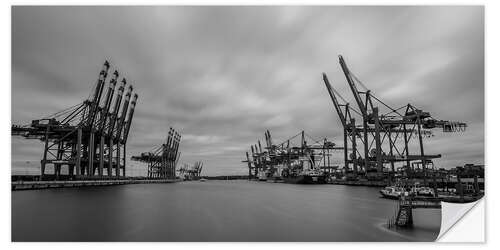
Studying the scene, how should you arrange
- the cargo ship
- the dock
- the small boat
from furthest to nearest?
the cargo ship → the dock → the small boat

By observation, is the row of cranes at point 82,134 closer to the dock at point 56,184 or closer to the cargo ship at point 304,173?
the dock at point 56,184

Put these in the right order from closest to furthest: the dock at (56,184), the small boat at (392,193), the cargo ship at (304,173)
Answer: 1. the small boat at (392,193)
2. the dock at (56,184)
3. the cargo ship at (304,173)

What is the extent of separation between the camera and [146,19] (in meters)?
11.8

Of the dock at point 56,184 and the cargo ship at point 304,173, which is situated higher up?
the dock at point 56,184

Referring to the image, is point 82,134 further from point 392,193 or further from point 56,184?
point 392,193

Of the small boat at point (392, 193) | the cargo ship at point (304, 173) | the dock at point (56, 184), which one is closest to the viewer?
the small boat at point (392, 193)

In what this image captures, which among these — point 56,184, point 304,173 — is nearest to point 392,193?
point 56,184

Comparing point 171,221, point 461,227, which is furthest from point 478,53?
point 171,221

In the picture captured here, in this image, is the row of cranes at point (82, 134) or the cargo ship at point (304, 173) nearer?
the row of cranes at point (82, 134)

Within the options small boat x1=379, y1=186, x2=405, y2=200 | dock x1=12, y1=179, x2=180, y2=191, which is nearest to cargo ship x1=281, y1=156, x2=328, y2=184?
small boat x1=379, y1=186, x2=405, y2=200

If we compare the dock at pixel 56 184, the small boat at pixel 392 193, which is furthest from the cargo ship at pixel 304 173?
the dock at pixel 56 184

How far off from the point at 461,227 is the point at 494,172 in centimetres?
209

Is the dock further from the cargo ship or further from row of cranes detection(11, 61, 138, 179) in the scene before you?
the cargo ship
